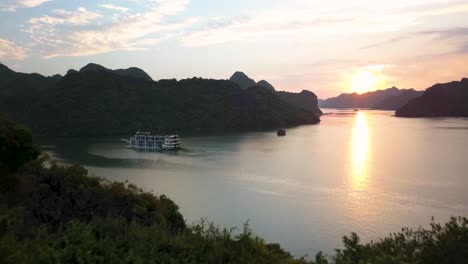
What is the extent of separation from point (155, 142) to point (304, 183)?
5971 centimetres

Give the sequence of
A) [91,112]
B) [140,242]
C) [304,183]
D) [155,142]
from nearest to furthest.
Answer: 1. [140,242]
2. [304,183]
3. [155,142]
4. [91,112]

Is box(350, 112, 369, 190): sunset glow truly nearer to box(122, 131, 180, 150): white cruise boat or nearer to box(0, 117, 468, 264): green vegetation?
box(0, 117, 468, 264): green vegetation

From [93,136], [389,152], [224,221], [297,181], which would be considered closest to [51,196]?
[224,221]

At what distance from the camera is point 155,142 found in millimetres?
114312

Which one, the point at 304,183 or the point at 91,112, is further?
the point at 91,112

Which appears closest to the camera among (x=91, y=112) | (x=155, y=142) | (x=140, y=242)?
(x=140, y=242)

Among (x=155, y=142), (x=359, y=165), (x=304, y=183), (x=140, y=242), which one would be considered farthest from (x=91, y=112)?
(x=140, y=242)

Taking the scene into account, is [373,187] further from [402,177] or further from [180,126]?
[180,126]

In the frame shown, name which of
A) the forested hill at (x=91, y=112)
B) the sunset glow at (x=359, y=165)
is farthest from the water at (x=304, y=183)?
the forested hill at (x=91, y=112)

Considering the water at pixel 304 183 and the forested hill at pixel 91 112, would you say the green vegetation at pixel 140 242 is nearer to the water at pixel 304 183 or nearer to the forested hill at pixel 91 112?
the water at pixel 304 183

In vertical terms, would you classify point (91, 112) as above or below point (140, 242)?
above

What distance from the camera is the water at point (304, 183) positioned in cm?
4256

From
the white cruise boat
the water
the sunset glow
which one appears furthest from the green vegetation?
the white cruise boat

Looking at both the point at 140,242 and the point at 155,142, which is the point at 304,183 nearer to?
the point at 140,242
